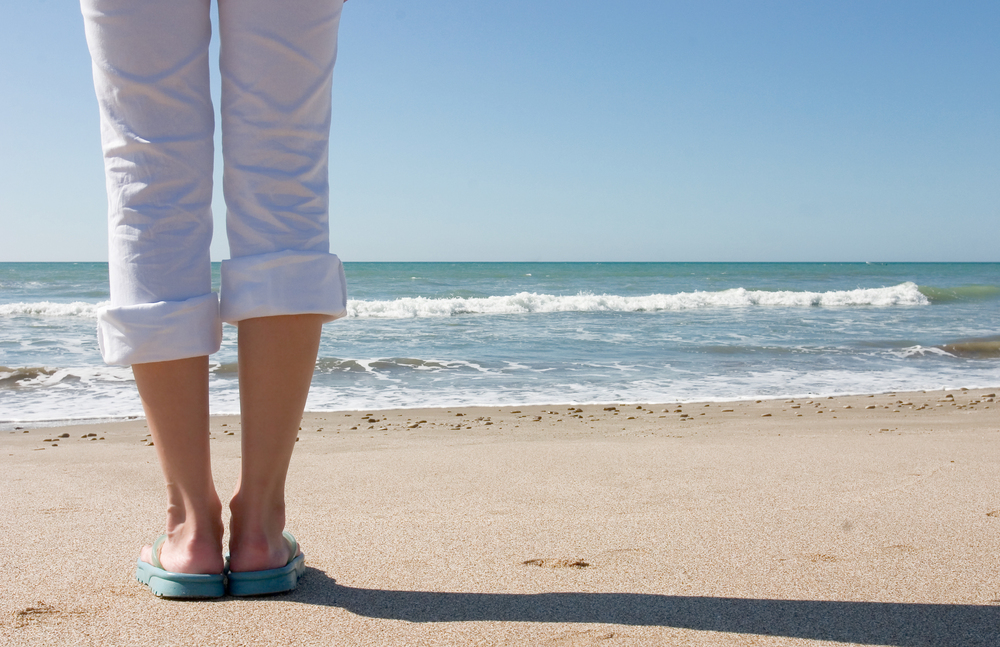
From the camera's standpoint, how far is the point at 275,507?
3.44 feet

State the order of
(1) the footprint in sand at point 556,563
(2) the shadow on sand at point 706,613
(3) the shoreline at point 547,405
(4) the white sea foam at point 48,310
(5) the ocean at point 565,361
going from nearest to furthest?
(2) the shadow on sand at point 706,613, (1) the footprint in sand at point 556,563, (3) the shoreline at point 547,405, (5) the ocean at point 565,361, (4) the white sea foam at point 48,310

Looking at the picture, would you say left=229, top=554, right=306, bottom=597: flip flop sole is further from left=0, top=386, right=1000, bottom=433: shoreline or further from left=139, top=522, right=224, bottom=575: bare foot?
left=0, top=386, right=1000, bottom=433: shoreline

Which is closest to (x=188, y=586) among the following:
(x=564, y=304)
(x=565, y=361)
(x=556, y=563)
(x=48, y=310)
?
(x=556, y=563)

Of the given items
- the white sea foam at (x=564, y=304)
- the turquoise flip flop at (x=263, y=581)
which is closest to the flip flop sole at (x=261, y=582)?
the turquoise flip flop at (x=263, y=581)

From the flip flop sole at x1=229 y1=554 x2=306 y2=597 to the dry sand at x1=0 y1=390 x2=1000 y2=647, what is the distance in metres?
0.02

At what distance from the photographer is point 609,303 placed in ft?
51.0

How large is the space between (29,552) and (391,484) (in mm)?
783

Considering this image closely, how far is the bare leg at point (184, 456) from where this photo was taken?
0.97 meters

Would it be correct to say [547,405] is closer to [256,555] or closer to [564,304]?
[256,555]

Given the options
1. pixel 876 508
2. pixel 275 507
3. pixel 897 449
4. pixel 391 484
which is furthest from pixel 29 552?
pixel 897 449

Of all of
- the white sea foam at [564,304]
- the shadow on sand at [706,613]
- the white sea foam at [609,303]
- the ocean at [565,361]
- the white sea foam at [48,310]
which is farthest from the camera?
the white sea foam at [609,303]

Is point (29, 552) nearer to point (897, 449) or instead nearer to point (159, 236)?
point (159, 236)

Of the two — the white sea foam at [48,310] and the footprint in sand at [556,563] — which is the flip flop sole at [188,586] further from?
the white sea foam at [48,310]

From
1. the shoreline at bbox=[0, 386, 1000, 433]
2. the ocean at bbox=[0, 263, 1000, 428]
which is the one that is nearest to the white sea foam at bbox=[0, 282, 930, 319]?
the ocean at bbox=[0, 263, 1000, 428]
